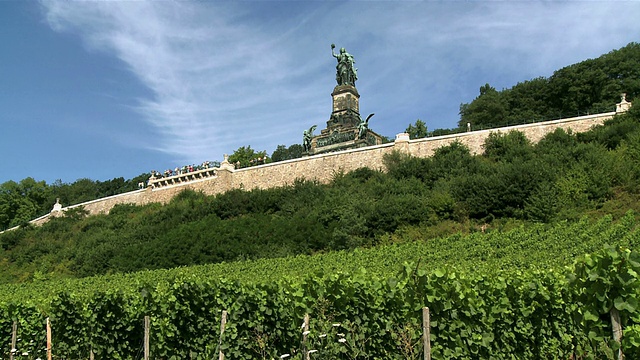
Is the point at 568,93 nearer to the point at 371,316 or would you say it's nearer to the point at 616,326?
the point at 371,316

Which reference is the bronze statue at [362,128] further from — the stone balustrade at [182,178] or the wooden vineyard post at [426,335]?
the wooden vineyard post at [426,335]

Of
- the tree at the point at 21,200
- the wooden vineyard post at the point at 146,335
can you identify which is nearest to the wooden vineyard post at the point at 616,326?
the wooden vineyard post at the point at 146,335

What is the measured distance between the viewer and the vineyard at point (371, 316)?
502 cm

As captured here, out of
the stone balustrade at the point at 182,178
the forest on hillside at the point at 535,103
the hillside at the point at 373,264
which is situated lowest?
the hillside at the point at 373,264

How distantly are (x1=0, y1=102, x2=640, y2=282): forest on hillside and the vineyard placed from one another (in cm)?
1459

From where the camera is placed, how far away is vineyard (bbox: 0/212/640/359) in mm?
5020

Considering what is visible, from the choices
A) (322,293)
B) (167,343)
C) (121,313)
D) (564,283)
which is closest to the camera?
(564,283)

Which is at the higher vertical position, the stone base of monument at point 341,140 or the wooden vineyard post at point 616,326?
the stone base of monument at point 341,140

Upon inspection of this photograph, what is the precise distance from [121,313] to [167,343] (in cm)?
140

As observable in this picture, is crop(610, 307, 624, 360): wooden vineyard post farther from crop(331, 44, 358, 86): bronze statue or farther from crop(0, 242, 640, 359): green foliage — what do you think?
crop(331, 44, 358, 86): bronze statue

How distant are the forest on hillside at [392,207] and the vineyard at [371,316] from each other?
14.6 m

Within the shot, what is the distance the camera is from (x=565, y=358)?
677 centimetres

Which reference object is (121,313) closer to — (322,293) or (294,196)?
(322,293)

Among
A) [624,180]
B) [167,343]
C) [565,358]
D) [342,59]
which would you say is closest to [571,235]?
[624,180]
